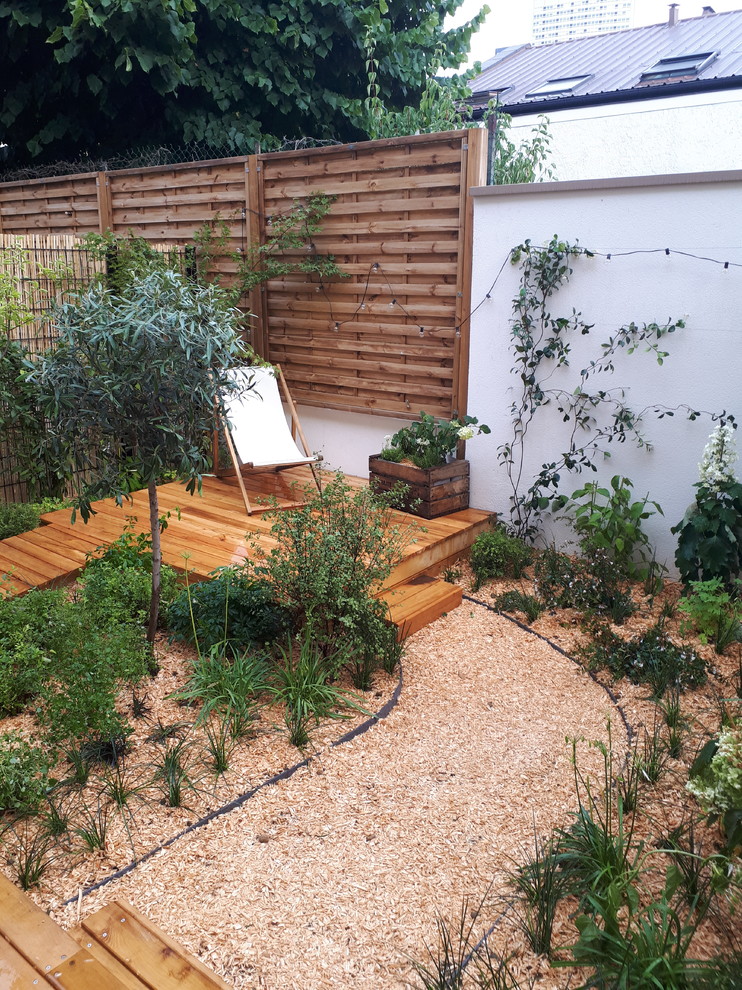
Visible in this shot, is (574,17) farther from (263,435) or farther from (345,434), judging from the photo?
(263,435)

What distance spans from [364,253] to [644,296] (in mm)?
2161

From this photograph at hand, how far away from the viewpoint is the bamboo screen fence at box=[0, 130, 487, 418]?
5.37m

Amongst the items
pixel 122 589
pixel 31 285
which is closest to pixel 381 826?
pixel 122 589

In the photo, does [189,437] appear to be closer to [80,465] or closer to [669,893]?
[80,465]

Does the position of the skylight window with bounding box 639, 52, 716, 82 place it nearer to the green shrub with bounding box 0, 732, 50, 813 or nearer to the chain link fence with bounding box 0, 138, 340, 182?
the chain link fence with bounding box 0, 138, 340, 182

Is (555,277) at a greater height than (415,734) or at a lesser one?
greater

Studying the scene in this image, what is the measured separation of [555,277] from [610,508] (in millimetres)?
1438

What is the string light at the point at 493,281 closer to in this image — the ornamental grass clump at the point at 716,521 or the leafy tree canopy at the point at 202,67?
the ornamental grass clump at the point at 716,521

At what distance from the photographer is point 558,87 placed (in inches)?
466

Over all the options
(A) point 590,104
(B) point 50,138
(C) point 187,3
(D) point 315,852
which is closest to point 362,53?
(C) point 187,3

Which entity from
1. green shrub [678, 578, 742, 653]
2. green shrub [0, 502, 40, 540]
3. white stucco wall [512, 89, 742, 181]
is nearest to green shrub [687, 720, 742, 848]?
green shrub [678, 578, 742, 653]

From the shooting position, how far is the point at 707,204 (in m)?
4.29

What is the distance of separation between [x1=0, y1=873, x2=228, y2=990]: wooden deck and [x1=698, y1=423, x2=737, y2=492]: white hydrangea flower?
3396mm

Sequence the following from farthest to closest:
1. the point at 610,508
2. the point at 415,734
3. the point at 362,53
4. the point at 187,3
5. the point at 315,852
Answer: the point at 362,53
the point at 187,3
the point at 610,508
the point at 415,734
the point at 315,852
